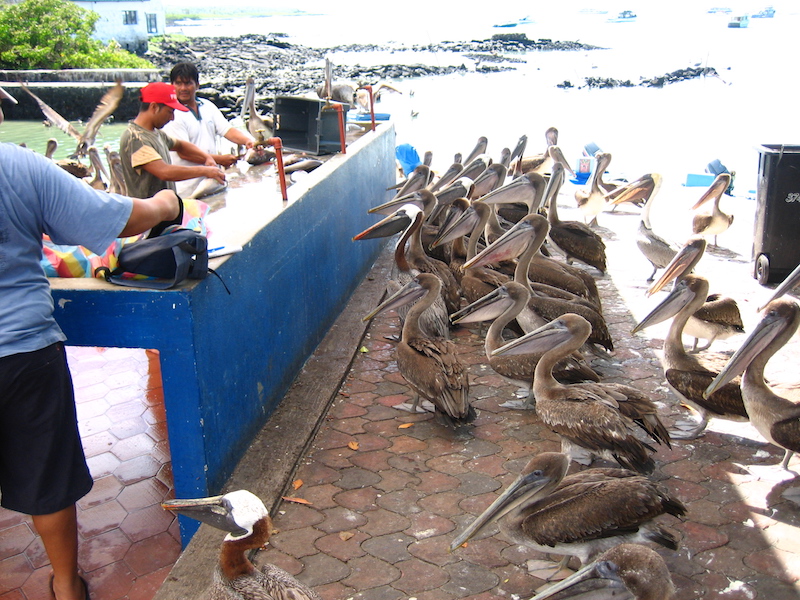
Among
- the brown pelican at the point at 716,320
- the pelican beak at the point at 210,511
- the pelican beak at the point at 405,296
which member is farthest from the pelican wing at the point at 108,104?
the brown pelican at the point at 716,320

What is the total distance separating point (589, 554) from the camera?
3.29 metres

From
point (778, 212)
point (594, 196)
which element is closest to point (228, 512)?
point (778, 212)

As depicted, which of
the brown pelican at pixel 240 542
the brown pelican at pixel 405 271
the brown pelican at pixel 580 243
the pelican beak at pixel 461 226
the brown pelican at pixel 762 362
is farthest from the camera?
the brown pelican at pixel 580 243

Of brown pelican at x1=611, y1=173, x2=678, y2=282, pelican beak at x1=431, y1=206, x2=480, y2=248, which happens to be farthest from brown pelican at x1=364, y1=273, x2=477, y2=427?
brown pelican at x1=611, y1=173, x2=678, y2=282

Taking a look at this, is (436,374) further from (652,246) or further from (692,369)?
(652,246)

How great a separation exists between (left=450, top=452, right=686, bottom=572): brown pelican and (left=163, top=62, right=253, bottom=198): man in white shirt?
3.62 metres

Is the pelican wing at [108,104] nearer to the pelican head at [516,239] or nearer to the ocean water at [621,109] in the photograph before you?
the pelican head at [516,239]

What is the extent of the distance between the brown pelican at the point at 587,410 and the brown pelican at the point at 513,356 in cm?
28

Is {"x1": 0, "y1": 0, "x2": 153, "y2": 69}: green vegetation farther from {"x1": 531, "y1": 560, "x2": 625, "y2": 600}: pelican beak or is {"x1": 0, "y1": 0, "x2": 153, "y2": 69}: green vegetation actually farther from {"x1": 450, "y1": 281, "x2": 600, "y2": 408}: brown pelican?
{"x1": 531, "y1": 560, "x2": 625, "y2": 600}: pelican beak

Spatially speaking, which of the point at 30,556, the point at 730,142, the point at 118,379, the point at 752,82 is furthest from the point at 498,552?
the point at 752,82

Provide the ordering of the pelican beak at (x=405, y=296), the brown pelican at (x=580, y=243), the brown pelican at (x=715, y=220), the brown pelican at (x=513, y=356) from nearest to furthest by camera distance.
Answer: the brown pelican at (x=513, y=356), the pelican beak at (x=405, y=296), the brown pelican at (x=580, y=243), the brown pelican at (x=715, y=220)

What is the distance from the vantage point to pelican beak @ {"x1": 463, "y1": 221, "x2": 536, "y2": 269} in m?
5.93

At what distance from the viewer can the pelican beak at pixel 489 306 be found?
203 inches

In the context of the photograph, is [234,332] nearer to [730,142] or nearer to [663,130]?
[730,142]
